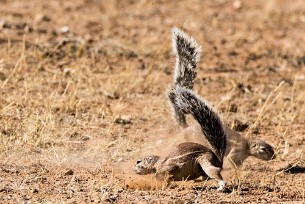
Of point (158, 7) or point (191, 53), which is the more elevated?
point (158, 7)

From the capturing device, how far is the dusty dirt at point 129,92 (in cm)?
711

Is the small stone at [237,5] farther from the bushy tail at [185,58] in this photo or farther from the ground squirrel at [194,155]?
the ground squirrel at [194,155]

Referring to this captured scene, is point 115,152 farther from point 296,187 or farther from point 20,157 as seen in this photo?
point 296,187

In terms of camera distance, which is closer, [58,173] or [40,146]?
[58,173]

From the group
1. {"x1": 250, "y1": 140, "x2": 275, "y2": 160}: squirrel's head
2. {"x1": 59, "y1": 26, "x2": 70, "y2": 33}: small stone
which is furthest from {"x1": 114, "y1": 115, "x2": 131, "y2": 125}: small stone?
{"x1": 59, "y1": 26, "x2": 70, "y2": 33}: small stone

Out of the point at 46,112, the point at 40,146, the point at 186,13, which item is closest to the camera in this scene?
the point at 40,146

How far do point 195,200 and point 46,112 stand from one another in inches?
94.1

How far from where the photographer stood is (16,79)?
9.85 m

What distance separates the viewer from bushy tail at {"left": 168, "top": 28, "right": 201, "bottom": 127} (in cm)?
802

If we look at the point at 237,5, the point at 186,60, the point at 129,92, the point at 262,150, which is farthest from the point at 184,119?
the point at 237,5

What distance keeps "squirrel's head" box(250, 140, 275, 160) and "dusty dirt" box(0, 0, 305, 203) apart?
0.10 metres

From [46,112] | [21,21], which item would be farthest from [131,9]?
[46,112]

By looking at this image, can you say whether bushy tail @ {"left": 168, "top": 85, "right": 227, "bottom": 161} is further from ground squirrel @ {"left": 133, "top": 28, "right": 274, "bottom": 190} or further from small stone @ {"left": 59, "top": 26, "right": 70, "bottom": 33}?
small stone @ {"left": 59, "top": 26, "right": 70, "bottom": 33}

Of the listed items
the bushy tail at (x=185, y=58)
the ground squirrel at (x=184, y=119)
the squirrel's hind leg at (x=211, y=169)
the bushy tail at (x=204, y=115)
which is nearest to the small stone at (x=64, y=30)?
the ground squirrel at (x=184, y=119)
